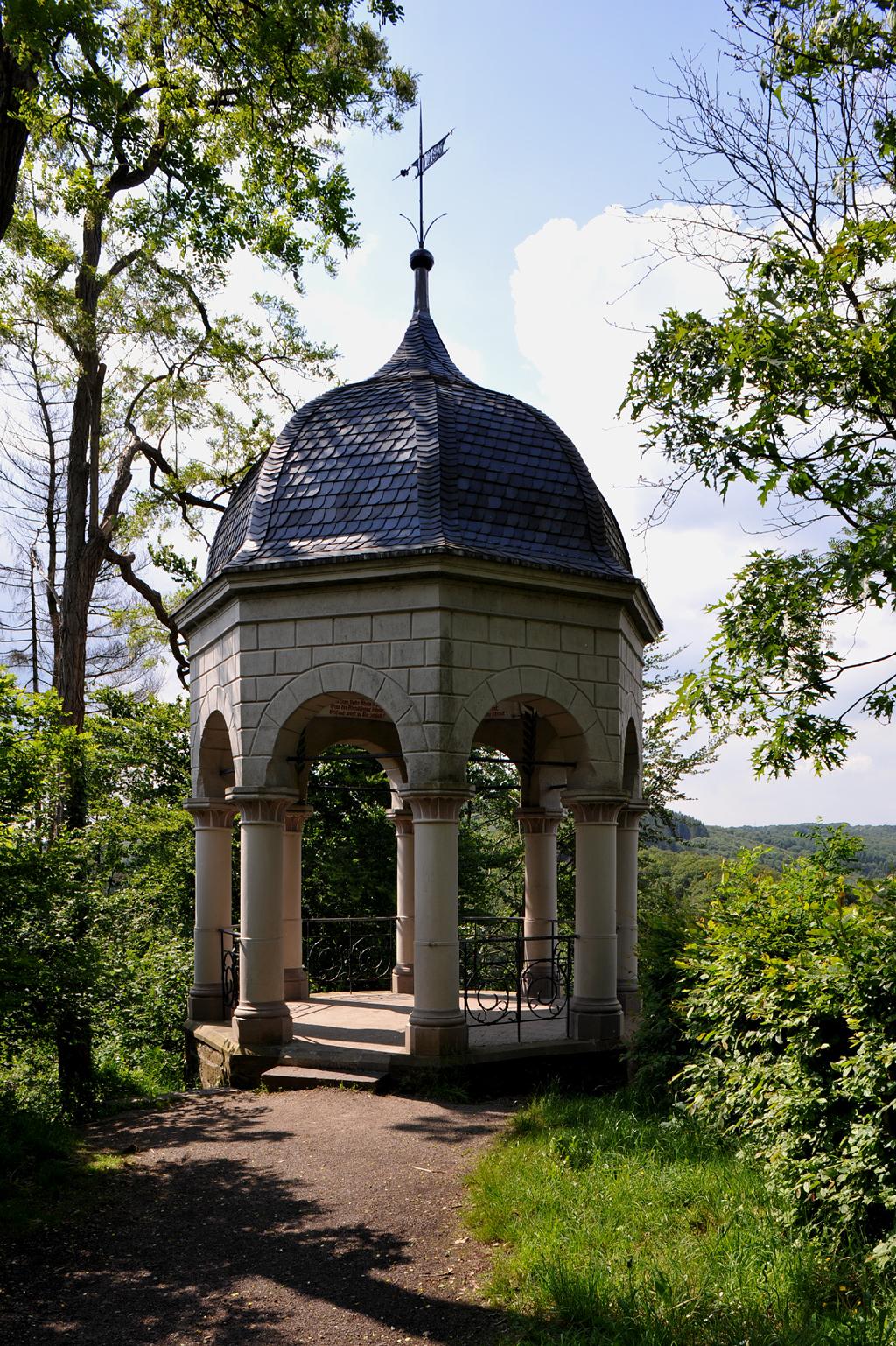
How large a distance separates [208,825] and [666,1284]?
8.81 metres

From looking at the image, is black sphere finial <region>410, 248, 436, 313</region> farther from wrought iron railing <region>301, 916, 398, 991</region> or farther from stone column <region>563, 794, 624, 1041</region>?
wrought iron railing <region>301, 916, 398, 991</region>

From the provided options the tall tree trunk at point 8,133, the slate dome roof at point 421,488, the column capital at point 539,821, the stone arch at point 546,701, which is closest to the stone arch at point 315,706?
the stone arch at point 546,701

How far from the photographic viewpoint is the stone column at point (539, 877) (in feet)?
46.2

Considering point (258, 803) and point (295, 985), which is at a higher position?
point (258, 803)

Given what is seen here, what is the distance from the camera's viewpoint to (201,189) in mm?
7949

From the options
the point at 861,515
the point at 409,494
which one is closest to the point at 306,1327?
the point at 861,515

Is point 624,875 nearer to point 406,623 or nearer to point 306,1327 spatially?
point 406,623

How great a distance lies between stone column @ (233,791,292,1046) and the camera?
1024 cm

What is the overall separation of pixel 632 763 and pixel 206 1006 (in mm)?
5714

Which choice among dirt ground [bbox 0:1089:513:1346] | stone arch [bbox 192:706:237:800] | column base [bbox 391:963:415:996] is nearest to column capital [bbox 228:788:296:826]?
stone arch [bbox 192:706:237:800]

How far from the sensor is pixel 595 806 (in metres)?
10.8

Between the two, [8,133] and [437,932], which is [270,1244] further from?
[8,133]

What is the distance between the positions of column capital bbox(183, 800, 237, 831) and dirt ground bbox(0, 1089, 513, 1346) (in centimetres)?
429

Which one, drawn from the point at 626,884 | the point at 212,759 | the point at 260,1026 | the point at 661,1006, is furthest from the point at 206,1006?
the point at 661,1006
